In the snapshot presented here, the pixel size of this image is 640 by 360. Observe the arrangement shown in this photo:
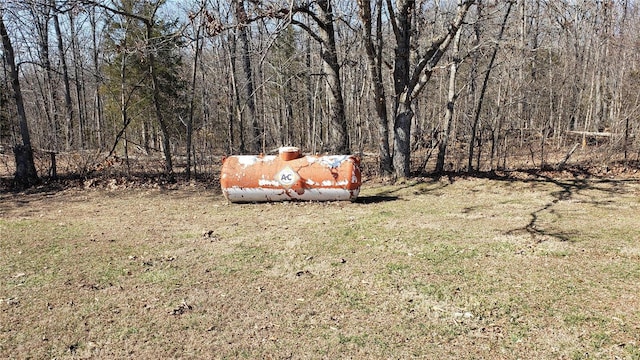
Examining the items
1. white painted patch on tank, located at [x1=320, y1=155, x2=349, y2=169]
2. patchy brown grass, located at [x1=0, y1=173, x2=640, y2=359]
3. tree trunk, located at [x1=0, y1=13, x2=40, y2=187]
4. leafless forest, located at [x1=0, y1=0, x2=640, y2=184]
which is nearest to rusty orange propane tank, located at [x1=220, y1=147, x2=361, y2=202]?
white painted patch on tank, located at [x1=320, y1=155, x2=349, y2=169]

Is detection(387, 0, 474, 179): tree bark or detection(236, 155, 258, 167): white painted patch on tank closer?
detection(236, 155, 258, 167): white painted patch on tank

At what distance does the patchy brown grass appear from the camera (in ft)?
10.8

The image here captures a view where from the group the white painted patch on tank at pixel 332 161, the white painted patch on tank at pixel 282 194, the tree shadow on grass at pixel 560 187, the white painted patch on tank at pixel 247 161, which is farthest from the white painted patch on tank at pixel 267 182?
the tree shadow on grass at pixel 560 187

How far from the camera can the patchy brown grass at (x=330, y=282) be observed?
3.30 meters

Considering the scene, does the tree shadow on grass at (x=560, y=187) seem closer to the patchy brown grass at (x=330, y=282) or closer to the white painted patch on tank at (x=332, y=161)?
the patchy brown grass at (x=330, y=282)

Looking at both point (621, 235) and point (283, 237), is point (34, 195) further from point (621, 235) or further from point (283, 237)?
point (621, 235)

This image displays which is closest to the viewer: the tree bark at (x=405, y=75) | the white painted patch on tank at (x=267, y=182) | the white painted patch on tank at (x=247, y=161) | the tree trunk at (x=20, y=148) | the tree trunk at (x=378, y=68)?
the white painted patch on tank at (x=267, y=182)

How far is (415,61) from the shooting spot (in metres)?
12.3

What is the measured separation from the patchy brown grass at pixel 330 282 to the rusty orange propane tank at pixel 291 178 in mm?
416

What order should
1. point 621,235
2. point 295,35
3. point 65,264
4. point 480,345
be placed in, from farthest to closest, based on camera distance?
1. point 295,35
2. point 621,235
3. point 65,264
4. point 480,345

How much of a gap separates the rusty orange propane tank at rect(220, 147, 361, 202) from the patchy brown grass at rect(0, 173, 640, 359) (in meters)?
0.42

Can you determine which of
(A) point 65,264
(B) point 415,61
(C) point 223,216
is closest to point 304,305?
(A) point 65,264

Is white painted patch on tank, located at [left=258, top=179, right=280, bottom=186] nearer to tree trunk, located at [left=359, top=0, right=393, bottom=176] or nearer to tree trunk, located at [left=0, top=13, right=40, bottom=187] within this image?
tree trunk, located at [left=359, top=0, right=393, bottom=176]

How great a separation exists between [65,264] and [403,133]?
25.5 ft
